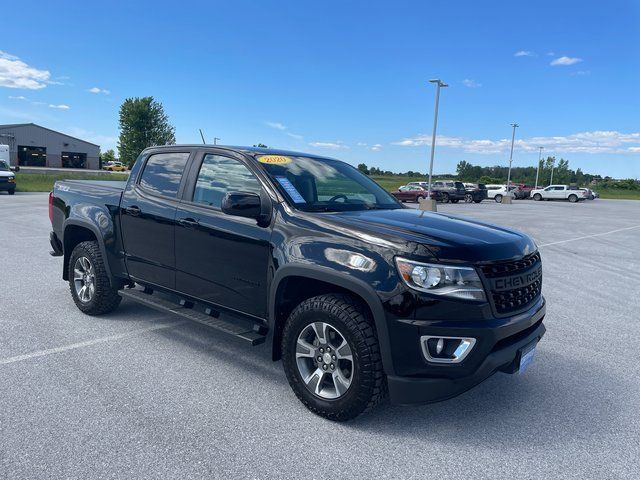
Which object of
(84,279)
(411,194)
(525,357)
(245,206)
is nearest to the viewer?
(525,357)

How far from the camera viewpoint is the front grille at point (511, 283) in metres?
2.89

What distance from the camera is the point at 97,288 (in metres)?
4.91

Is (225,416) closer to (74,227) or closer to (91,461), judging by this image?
(91,461)

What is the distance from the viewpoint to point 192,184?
13.6ft

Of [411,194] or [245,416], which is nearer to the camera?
[245,416]

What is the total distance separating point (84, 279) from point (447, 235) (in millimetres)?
3907

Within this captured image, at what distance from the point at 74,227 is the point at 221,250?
2.46m

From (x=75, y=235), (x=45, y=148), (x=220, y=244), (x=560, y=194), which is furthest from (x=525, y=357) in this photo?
(x=45, y=148)

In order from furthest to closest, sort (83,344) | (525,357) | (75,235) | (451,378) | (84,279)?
1. (75,235)
2. (84,279)
3. (83,344)
4. (525,357)
5. (451,378)

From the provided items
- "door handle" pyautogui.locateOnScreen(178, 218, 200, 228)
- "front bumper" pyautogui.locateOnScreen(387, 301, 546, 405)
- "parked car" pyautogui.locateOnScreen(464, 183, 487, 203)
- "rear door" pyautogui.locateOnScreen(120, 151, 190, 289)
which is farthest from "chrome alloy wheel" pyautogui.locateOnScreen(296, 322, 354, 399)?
"parked car" pyautogui.locateOnScreen(464, 183, 487, 203)

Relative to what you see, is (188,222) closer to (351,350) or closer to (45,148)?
(351,350)

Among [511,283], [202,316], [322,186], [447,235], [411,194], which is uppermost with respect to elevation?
[322,186]

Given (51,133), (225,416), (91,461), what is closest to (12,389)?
(91,461)

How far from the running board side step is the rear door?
0.17 metres
